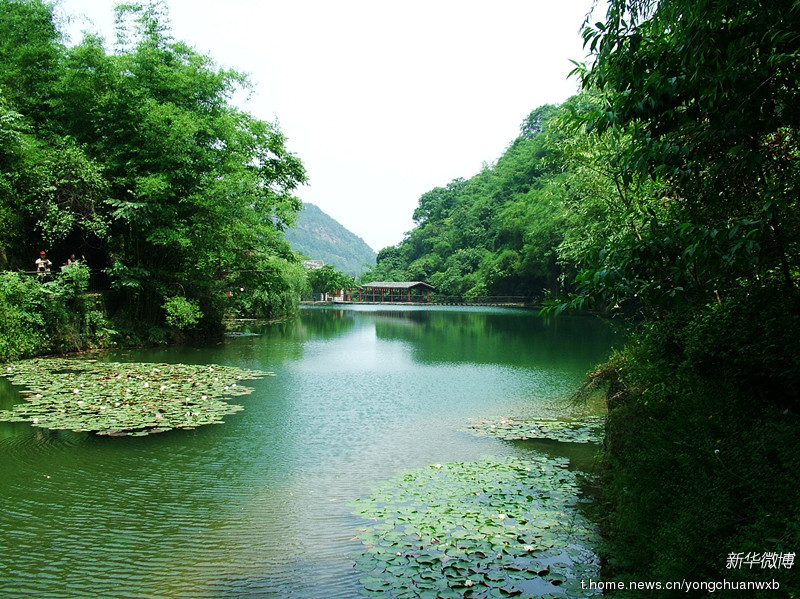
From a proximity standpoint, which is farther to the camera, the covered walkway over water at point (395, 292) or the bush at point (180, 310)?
the covered walkway over water at point (395, 292)

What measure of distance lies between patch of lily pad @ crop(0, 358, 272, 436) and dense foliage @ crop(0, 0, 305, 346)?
3907 mm

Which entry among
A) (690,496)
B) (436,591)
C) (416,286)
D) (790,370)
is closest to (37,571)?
(436,591)

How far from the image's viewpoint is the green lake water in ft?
11.9

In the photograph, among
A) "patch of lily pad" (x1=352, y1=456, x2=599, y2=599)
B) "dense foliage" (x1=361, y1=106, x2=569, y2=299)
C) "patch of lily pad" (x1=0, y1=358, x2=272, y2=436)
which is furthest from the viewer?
"dense foliage" (x1=361, y1=106, x2=569, y2=299)

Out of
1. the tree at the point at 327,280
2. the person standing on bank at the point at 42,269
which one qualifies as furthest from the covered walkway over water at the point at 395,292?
the person standing on bank at the point at 42,269

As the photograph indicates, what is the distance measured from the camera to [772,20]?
2.88 m

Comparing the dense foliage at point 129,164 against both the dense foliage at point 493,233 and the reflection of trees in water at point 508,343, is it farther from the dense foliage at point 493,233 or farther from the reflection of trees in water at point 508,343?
the dense foliage at point 493,233

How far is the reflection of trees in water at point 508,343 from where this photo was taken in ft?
47.5

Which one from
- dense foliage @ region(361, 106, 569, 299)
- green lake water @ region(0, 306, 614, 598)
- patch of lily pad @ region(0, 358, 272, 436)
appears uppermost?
dense foliage @ region(361, 106, 569, 299)

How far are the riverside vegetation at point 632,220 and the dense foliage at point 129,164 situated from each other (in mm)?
63

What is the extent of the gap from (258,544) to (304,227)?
140413 mm

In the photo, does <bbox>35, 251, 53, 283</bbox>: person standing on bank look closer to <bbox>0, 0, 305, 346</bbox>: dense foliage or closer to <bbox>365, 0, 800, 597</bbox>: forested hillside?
<bbox>0, 0, 305, 346</bbox>: dense foliage

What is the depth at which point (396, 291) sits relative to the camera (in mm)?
57062

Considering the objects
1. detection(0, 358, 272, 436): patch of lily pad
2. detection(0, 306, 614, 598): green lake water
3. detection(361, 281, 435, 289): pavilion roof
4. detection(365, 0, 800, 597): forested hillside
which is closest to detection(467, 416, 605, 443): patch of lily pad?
detection(0, 306, 614, 598): green lake water
